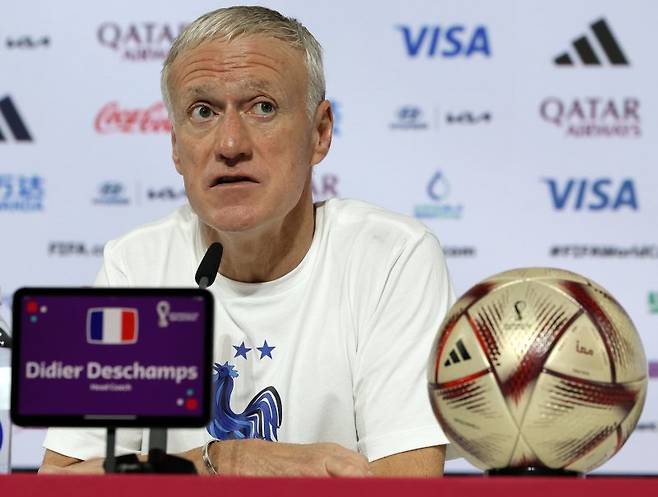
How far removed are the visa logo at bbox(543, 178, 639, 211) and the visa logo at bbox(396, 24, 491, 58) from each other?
426 millimetres

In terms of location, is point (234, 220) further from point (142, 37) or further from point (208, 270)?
point (142, 37)

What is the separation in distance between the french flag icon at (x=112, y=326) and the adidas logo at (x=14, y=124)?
7.96 feet

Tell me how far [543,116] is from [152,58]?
114cm

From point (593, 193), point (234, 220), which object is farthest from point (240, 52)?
point (593, 193)

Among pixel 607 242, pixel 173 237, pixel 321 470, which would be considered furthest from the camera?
pixel 607 242

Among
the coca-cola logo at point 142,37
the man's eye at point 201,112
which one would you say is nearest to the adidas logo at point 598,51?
the coca-cola logo at point 142,37

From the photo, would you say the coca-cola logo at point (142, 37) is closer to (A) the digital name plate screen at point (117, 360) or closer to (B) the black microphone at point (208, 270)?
(B) the black microphone at point (208, 270)

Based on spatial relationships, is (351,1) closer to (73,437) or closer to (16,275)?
(16,275)

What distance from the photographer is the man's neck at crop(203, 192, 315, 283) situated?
1894 millimetres

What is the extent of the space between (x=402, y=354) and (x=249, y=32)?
563mm

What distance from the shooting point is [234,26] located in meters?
1.86

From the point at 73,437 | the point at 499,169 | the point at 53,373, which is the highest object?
the point at 499,169

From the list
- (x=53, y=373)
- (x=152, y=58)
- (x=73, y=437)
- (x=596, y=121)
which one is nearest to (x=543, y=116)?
(x=596, y=121)

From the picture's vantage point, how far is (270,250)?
6.28ft
